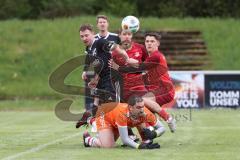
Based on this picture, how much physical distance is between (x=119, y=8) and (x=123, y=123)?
42.2 meters

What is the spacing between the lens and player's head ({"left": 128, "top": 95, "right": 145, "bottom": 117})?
12.8m

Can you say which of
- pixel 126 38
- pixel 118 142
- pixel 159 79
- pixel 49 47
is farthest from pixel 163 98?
pixel 49 47

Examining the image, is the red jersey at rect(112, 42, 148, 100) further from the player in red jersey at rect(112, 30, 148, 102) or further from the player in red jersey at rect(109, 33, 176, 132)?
the player in red jersey at rect(109, 33, 176, 132)

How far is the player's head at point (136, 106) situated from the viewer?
41.8 ft

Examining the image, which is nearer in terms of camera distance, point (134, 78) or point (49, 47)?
point (134, 78)

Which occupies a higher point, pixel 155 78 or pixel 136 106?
pixel 155 78

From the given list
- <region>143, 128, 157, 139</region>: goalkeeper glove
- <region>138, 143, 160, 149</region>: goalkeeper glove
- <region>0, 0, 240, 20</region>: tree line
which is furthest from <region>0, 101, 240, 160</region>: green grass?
<region>0, 0, 240, 20</region>: tree line

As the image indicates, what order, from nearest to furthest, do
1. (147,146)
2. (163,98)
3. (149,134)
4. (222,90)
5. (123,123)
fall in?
(147,146) < (123,123) < (149,134) < (163,98) < (222,90)

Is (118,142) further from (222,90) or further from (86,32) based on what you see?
(222,90)

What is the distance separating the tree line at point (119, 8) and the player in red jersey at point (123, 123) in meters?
39.4

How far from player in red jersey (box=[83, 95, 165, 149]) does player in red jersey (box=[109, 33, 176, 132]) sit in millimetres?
426

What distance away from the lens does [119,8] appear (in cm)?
5491

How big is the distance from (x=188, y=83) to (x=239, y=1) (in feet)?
80.0

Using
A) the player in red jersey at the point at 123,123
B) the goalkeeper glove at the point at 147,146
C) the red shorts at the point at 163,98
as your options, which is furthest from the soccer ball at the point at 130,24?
the goalkeeper glove at the point at 147,146
